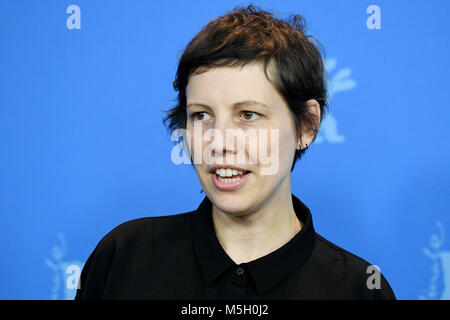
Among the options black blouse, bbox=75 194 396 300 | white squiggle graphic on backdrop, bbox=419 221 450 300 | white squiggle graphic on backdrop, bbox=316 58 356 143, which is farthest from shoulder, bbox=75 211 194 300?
white squiggle graphic on backdrop, bbox=419 221 450 300

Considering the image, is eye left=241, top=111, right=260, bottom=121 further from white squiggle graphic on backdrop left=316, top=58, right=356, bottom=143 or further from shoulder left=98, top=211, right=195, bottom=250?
white squiggle graphic on backdrop left=316, top=58, right=356, bottom=143

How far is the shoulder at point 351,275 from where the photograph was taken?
1125mm

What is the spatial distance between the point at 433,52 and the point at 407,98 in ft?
0.57

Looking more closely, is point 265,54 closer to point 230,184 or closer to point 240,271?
point 230,184

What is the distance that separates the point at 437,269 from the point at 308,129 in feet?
2.84

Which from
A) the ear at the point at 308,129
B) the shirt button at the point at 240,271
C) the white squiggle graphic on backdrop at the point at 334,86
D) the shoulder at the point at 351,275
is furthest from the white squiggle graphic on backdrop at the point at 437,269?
the shirt button at the point at 240,271

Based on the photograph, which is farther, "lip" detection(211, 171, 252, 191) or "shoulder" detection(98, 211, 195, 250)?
"shoulder" detection(98, 211, 195, 250)

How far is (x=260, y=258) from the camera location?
3.62 ft

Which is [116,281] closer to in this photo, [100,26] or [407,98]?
[100,26]

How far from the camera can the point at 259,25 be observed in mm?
1128

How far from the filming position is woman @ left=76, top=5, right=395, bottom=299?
1062 millimetres

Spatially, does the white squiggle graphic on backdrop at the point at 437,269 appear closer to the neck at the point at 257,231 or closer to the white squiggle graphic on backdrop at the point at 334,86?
the white squiggle graphic on backdrop at the point at 334,86

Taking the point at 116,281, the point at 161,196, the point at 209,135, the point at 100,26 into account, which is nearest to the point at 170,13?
the point at 100,26

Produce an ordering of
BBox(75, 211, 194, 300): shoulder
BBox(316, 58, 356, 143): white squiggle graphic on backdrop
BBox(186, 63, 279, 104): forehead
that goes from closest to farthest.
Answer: BBox(186, 63, 279, 104): forehead
BBox(75, 211, 194, 300): shoulder
BBox(316, 58, 356, 143): white squiggle graphic on backdrop
